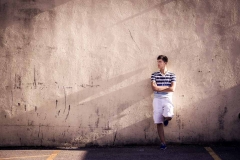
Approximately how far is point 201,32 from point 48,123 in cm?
429

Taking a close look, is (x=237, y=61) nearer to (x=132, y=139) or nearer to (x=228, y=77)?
(x=228, y=77)

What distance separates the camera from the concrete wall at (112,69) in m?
5.49

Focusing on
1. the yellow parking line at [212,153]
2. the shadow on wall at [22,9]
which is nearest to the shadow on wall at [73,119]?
the yellow parking line at [212,153]

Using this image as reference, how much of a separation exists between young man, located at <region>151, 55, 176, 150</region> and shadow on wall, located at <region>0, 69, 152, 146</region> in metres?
0.42

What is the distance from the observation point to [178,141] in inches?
217

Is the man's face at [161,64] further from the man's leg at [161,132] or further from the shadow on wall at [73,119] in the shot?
the man's leg at [161,132]

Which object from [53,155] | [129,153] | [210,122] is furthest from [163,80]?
[53,155]

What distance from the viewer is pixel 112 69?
553 centimetres

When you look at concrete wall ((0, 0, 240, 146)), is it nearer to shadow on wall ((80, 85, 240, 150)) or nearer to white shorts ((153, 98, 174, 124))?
shadow on wall ((80, 85, 240, 150))

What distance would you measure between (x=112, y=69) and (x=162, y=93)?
4.31ft

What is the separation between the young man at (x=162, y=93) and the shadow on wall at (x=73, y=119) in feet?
1.37

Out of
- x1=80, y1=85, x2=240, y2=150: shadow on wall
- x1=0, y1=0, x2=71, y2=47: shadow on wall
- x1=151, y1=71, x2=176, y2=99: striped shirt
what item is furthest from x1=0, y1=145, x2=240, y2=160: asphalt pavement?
x1=0, y1=0, x2=71, y2=47: shadow on wall

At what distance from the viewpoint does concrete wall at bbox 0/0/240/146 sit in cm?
549

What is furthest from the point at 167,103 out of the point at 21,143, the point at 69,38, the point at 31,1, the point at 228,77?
the point at 31,1
